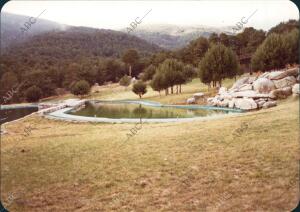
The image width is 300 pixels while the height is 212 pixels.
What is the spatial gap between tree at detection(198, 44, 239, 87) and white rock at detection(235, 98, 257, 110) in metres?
4.78

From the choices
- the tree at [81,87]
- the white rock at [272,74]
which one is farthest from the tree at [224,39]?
the tree at [81,87]

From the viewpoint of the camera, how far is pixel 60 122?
77.7 ft

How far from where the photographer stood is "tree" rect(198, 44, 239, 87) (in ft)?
105

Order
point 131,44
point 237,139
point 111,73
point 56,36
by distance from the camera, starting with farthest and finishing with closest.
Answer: point 131,44
point 111,73
point 56,36
point 237,139

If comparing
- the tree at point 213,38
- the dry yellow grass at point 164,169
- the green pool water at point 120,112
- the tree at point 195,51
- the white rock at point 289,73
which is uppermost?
the tree at point 213,38

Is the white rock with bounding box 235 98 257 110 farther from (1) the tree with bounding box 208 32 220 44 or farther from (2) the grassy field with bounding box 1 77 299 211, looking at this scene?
(1) the tree with bounding box 208 32 220 44

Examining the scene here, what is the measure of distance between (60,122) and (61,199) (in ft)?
43.7

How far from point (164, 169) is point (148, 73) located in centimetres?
2434

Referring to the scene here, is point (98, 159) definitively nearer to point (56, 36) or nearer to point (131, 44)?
point (56, 36)

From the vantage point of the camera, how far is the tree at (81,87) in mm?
20953

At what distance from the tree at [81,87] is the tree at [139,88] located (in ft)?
34.4

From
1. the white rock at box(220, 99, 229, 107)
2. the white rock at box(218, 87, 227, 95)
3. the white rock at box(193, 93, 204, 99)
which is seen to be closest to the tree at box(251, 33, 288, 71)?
the white rock at box(220, 99, 229, 107)

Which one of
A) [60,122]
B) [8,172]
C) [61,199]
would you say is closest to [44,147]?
[8,172]

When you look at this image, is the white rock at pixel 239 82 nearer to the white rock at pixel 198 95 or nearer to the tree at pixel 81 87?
the white rock at pixel 198 95
